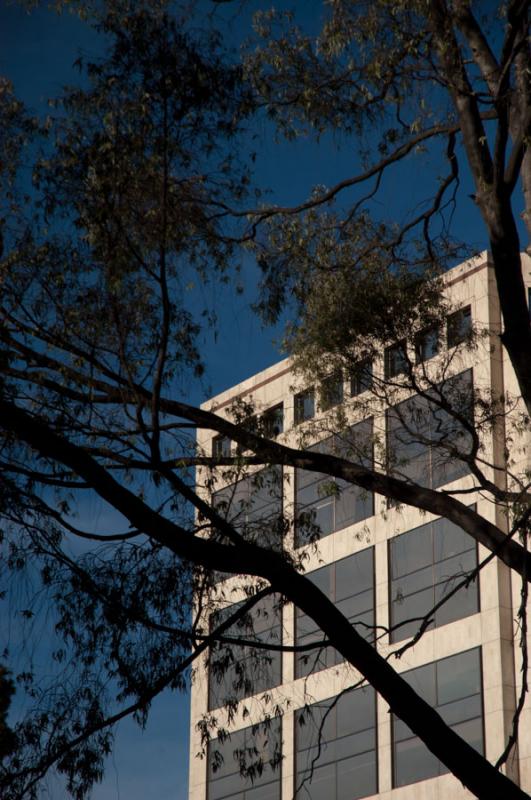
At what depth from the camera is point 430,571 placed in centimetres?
3638

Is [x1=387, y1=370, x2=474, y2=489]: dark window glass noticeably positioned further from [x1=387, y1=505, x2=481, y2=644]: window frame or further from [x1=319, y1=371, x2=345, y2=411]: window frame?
[x1=387, y1=505, x2=481, y2=644]: window frame

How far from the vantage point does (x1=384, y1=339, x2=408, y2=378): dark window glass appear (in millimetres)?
18356

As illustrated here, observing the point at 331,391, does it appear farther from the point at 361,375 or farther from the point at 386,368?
the point at 386,368

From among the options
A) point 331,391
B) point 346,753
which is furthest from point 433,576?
point 331,391

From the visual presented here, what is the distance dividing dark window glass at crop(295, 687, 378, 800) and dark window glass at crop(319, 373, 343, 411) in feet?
60.9

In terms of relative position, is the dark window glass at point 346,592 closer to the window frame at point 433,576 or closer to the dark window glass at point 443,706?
the window frame at point 433,576

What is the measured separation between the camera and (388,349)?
18750 millimetres

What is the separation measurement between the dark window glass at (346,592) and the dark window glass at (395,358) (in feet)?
63.2

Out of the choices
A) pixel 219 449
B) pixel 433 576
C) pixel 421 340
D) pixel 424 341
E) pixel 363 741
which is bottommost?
pixel 219 449

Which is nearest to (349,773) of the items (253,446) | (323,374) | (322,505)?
(322,505)

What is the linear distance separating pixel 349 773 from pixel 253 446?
2390 centimetres

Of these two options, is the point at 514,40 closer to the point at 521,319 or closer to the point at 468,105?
the point at 468,105

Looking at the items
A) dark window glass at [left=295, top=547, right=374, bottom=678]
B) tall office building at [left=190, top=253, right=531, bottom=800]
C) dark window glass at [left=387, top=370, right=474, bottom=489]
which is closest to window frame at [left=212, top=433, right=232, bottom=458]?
dark window glass at [left=387, top=370, right=474, bottom=489]

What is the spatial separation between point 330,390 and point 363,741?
20.3 meters
